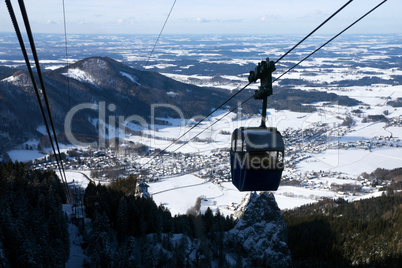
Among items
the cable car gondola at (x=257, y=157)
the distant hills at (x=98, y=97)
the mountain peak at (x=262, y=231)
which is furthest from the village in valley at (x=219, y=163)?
the cable car gondola at (x=257, y=157)

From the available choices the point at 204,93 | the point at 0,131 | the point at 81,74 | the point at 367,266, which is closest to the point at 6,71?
the point at 81,74

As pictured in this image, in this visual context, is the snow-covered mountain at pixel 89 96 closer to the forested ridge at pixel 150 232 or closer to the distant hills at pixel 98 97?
the distant hills at pixel 98 97

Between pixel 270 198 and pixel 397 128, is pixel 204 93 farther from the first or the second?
pixel 270 198

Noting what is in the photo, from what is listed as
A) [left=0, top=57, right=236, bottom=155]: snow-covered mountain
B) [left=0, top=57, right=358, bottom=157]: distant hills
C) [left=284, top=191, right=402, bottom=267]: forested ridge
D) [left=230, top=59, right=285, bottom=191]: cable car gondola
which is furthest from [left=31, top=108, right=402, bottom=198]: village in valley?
[left=230, top=59, right=285, bottom=191]: cable car gondola

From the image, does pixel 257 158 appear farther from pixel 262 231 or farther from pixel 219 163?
pixel 219 163

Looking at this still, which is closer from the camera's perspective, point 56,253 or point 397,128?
point 56,253

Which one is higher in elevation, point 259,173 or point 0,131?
point 259,173
